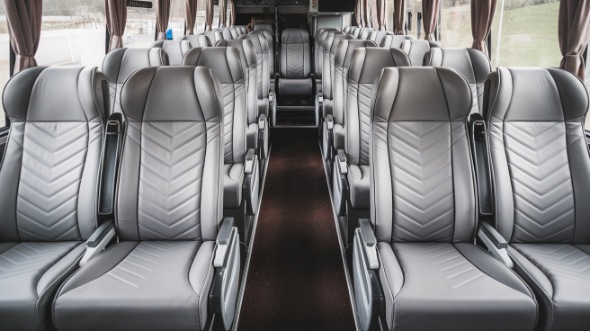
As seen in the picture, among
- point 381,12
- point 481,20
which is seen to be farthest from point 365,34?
point 481,20

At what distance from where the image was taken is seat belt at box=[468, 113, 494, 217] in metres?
2.15

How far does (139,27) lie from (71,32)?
1742mm

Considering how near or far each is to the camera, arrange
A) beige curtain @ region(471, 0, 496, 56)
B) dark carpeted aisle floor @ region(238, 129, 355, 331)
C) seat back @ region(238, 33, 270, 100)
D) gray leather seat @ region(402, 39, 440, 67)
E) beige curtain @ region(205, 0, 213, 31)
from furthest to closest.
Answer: beige curtain @ region(205, 0, 213, 31) → seat back @ region(238, 33, 270, 100) → gray leather seat @ region(402, 39, 440, 67) → beige curtain @ region(471, 0, 496, 56) → dark carpeted aisle floor @ region(238, 129, 355, 331)

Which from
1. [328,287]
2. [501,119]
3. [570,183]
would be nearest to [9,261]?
[328,287]

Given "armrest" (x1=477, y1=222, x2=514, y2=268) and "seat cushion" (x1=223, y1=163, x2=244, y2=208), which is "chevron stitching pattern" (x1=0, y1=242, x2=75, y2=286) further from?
"armrest" (x1=477, y1=222, x2=514, y2=268)

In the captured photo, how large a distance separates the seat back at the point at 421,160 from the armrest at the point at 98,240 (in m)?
1.31

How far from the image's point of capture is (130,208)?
6.85 ft

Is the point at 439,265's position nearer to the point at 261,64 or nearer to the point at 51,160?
the point at 51,160

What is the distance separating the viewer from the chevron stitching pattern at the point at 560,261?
1755 millimetres

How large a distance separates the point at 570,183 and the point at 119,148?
2.30 m

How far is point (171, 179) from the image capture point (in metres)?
2.09

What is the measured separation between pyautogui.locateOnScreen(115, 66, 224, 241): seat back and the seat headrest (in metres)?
1.43

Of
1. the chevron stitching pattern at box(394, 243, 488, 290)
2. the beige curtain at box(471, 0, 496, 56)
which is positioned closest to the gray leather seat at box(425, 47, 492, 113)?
the beige curtain at box(471, 0, 496, 56)

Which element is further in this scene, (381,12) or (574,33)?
(381,12)
